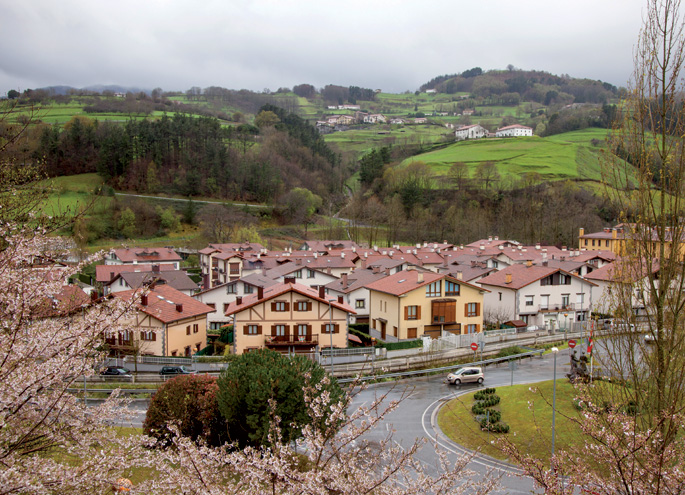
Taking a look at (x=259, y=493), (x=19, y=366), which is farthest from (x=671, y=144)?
(x=19, y=366)

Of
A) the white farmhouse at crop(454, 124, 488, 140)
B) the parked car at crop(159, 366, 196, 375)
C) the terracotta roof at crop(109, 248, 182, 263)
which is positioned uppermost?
the white farmhouse at crop(454, 124, 488, 140)

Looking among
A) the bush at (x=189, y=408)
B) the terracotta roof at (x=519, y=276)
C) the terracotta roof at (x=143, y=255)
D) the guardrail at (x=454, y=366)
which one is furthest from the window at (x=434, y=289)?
the terracotta roof at (x=143, y=255)

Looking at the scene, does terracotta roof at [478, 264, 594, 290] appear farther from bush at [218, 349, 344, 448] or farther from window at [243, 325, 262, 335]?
bush at [218, 349, 344, 448]

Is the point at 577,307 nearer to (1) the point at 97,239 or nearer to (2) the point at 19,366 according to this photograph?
(2) the point at 19,366

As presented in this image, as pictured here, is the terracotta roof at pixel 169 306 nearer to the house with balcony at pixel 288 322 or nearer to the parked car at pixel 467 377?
the house with balcony at pixel 288 322

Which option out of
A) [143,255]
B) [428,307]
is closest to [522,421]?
[428,307]

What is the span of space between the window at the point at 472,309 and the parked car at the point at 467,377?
9.23m

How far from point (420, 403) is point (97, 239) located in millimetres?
63202

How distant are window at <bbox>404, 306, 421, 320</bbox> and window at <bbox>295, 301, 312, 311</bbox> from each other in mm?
6606

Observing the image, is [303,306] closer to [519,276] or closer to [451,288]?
[451,288]

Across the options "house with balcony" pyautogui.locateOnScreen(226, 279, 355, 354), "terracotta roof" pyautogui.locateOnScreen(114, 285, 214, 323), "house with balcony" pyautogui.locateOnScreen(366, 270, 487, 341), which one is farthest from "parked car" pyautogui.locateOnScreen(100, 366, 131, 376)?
"house with balcony" pyautogui.locateOnScreen(366, 270, 487, 341)

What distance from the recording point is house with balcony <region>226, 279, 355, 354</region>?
105 ft

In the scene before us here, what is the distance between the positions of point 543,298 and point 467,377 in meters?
16.5

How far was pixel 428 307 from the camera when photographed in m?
35.4
